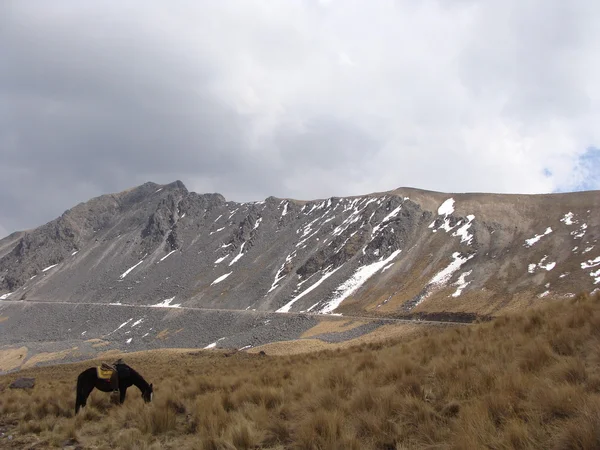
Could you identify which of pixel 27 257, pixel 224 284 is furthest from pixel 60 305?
pixel 27 257

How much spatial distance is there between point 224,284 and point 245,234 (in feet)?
88.4

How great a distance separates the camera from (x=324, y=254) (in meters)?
92.6

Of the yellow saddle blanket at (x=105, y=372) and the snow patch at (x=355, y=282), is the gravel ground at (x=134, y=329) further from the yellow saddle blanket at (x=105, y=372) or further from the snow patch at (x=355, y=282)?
the yellow saddle blanket at (x=105, y=372)

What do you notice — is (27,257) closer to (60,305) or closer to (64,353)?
(60,305)

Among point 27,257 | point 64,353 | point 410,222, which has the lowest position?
point 64,353

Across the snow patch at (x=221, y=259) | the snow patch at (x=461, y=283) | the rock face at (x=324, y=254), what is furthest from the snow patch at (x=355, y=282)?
the snow patch at (x=221, y=259)

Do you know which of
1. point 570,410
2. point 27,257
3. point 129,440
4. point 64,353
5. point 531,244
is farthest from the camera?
point 27,257

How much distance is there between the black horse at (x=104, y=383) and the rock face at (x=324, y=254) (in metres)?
51.4

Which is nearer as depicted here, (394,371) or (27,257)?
(394,371)

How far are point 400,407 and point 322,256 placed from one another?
8616 cm

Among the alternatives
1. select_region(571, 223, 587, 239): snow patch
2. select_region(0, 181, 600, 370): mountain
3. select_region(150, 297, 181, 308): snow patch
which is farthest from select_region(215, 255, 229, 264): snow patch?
select_region(571, 223, 587, 239): snow patch

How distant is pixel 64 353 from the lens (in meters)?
56.2

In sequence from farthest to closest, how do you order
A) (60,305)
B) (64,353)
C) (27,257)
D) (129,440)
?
(27,257) < (60,305) < (64,353) < (129,440)

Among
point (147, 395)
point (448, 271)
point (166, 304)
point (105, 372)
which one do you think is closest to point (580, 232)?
point (448, 271)
